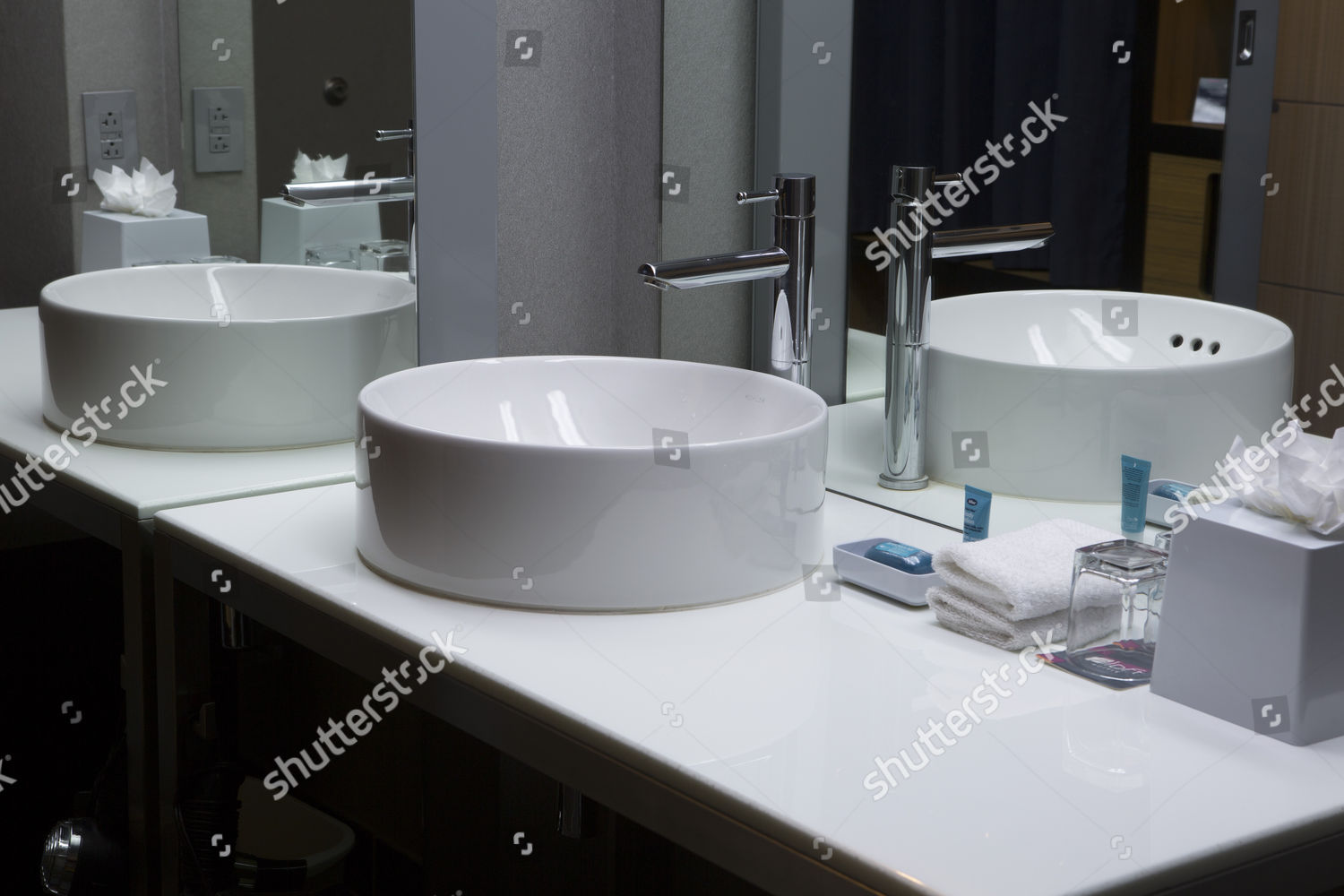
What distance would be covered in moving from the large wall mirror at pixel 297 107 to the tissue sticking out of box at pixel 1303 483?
1052 millimetres

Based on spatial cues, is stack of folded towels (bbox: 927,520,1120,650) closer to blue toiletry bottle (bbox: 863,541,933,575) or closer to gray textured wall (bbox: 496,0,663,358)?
blue toiletry bottle (bbox: 863,541,933,575)

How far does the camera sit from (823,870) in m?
0.83

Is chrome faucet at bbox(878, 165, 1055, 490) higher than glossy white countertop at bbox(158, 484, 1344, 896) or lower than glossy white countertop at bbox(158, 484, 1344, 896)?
higher

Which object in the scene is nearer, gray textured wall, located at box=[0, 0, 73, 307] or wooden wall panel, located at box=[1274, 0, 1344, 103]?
wooden wall panel, located at box=[1274, 0, 1344, 103]

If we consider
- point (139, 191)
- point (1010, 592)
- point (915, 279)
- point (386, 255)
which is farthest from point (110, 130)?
point (1010, 592)

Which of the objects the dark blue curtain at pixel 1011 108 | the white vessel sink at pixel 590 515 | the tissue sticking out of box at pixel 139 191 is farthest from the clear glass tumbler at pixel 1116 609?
the tissue sticking out of box at pixel 139 191

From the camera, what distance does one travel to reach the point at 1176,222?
1.28m

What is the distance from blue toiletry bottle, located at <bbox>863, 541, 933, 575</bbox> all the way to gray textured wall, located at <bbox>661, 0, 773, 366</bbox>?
1.65 ft

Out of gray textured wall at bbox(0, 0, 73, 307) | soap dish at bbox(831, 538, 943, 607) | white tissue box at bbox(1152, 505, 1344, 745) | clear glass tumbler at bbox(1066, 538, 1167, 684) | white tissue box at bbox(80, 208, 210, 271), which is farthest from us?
white tissue box at bbox(80, 208, 210, 271)

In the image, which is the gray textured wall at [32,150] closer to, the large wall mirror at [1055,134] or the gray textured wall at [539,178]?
the gray textured wall at [539,178]

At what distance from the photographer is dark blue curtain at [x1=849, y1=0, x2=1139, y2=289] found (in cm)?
134

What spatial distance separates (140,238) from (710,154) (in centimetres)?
67

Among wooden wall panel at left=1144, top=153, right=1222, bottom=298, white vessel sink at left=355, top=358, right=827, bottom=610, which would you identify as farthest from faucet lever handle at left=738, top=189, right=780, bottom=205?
wooden wall panel at left=1144, top=153, right=1222, bottom=298

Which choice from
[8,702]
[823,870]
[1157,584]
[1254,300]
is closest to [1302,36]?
[1254,300]
